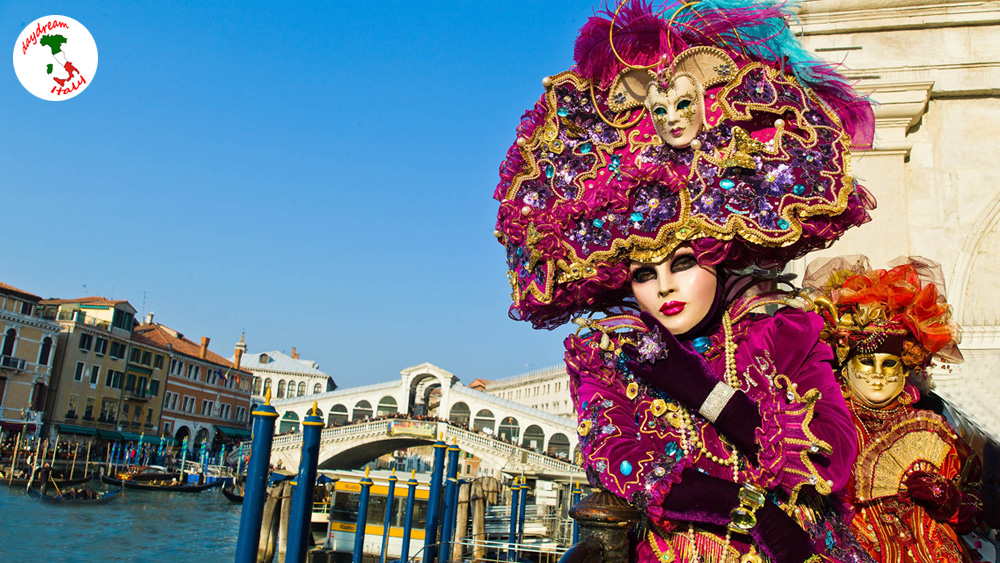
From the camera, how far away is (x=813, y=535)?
170 centimetres

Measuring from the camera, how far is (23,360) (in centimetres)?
2539

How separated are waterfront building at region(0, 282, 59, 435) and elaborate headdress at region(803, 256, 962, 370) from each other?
28498mm

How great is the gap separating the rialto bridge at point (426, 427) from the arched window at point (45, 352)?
29.0ft

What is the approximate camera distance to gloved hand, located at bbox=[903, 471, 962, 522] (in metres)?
2.22

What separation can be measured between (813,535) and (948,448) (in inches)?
36.0

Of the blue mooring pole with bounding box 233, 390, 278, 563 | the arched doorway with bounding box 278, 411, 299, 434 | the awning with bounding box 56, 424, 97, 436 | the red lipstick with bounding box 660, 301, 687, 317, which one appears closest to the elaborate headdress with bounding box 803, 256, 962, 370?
the red lipstick with bounding box 660, 301, 687, 317

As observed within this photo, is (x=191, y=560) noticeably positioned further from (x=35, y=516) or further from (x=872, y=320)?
(x=872, y=320)

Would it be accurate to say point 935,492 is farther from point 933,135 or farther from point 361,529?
point 361,529

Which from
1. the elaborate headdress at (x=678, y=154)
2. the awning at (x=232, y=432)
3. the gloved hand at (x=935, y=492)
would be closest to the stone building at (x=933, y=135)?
the gloved hand at (x=935, y=492)

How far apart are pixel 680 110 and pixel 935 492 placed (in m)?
1.44

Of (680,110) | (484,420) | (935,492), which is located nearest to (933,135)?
(935,492)

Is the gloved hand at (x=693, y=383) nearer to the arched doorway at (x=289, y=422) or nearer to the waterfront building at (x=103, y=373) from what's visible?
the waterfront building at (x=103, y=373)

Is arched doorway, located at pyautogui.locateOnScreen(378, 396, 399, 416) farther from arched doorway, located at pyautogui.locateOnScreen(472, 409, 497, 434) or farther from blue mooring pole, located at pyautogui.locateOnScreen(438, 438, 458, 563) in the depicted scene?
blue mooring pole, located at pyautogui.locateOnScreen(438, 438, 458, 563)

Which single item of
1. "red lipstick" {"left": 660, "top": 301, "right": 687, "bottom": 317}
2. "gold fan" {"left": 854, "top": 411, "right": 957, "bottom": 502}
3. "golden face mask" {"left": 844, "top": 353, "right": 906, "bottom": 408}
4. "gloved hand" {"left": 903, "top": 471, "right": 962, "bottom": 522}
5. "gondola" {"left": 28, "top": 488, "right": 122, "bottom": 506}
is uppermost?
"red lipstick" {"left": 660, "top": 301, "right": 687, "bottom": 317}
